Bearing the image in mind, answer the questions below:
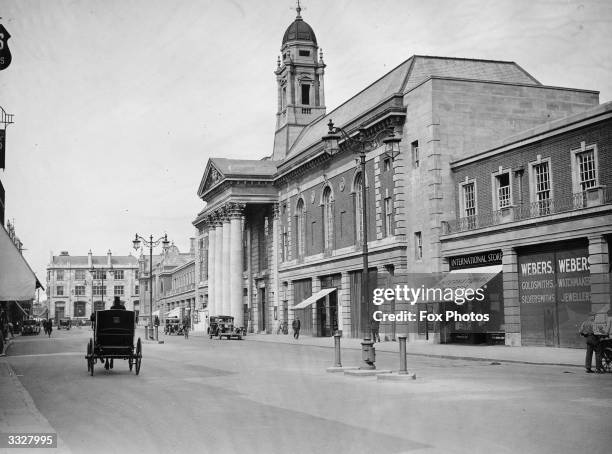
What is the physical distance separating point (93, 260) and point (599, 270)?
17023 cm

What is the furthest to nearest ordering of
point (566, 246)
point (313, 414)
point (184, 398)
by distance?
1. point (566, 246)
2. point (184, 398)
3. point (313, 414)

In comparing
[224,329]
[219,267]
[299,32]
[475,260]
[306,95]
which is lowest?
[224,329]

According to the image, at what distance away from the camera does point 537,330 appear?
3434cm

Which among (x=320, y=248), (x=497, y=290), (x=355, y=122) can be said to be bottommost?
(x=497, y=290)

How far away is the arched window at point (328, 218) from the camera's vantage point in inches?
2268

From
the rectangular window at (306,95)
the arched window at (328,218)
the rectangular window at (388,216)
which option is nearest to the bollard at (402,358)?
the rectangular window at (388,216)

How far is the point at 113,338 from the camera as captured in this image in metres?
22.5

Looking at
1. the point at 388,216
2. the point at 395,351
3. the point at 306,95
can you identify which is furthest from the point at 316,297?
the point at 306,95

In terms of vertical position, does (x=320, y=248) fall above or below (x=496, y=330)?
above

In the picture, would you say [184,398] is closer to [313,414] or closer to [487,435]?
[313,414]

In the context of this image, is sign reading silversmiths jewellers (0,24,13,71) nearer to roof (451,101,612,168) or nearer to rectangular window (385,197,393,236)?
roof (451,101,612,168)

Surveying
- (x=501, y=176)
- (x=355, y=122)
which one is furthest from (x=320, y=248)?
(x=501, y=176)

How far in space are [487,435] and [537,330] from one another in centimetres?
2472

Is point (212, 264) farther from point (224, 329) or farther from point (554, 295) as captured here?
point (554, 295)
